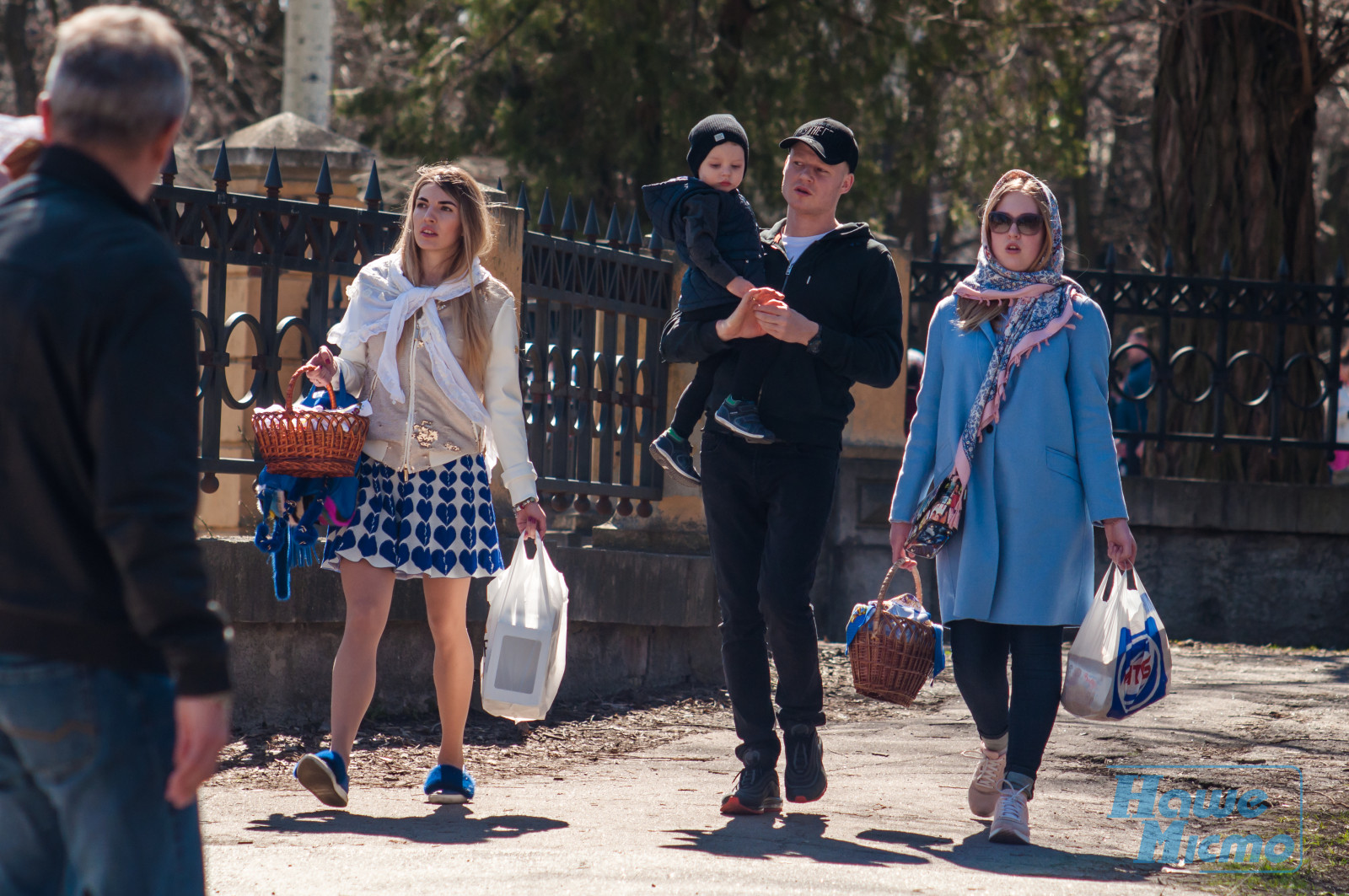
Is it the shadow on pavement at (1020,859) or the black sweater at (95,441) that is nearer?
the black sweater at (95,441)

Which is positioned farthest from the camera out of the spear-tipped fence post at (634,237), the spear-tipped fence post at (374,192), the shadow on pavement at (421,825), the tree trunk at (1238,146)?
the tree trunk at (1238,146)

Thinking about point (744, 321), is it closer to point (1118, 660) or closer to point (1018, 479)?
point (1018, 479)

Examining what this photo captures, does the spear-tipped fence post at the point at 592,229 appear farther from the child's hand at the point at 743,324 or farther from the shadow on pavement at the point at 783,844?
the shadow on pavement at the point at 783,844

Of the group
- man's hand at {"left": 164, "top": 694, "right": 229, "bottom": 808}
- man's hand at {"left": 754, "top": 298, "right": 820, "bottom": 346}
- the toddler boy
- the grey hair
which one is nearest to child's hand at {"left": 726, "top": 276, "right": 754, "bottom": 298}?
the toddler boy

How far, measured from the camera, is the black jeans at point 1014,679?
448 cm

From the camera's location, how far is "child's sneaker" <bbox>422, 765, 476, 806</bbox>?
15.5ft

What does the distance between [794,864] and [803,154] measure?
2.09 m

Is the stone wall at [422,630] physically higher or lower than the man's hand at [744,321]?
lower

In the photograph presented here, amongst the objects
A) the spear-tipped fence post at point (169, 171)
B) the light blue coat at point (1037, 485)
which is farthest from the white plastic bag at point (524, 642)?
the spear-tipped fence post at point (169, 171)

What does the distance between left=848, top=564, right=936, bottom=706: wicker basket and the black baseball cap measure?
Result: 1.24 metres

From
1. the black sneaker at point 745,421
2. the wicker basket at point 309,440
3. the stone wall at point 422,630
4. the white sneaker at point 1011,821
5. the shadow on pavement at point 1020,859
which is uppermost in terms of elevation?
the black sneaker at point 745,421

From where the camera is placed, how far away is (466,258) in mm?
4809

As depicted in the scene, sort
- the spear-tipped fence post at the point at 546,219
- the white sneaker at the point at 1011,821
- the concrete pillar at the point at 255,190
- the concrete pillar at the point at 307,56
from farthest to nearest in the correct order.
Result: the concrete pillar at the point at 307,56 → the concrete pillar at the point at 255,190 → the spear-tipped fence post at the point at 546,219 → the white sneaker at the point at 1011,821

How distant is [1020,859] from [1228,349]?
6.83m
